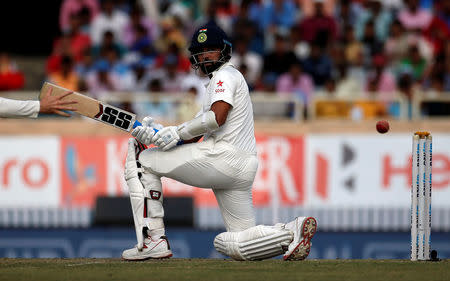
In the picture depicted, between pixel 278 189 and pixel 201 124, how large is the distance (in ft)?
22.2

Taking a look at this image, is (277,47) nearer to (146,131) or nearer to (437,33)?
(437,33)

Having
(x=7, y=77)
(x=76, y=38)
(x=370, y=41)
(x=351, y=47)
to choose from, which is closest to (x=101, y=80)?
(x=76, y=38)

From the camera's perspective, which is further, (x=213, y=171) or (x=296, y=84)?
(x=296, y=84)

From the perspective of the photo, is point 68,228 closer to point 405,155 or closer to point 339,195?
point 339,195

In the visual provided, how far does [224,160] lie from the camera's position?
7648mm

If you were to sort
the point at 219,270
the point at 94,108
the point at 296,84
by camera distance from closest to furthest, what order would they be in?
1. the point at 219,270
2. the point at 94,108
3. the point at 296,84

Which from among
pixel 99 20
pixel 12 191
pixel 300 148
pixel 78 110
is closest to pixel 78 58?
pixel 99 20

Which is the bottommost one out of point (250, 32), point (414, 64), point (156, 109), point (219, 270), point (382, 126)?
point (219, 270)

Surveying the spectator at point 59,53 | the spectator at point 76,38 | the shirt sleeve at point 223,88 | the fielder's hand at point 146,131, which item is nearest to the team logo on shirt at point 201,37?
the shirt sleeve at point 223,88

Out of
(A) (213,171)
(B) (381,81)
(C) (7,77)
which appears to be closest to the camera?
(A) (213,171)

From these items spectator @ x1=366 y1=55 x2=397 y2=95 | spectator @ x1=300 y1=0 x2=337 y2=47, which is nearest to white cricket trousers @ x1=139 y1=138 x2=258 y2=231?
spectator @ x1=366 y1=55 x2=397 y2=95

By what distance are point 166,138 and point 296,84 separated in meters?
7.55

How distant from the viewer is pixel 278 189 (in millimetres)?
14133

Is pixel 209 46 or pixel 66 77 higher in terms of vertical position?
pixel 66 77
